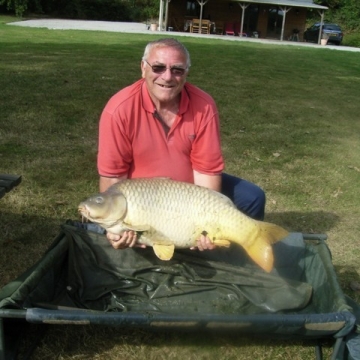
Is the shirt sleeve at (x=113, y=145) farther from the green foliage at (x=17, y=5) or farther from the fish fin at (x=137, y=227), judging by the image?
the green foliage at (x=17, y=5)

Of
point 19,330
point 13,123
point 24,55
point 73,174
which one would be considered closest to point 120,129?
point 19,330

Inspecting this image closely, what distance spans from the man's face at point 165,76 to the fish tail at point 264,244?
2.17 ft

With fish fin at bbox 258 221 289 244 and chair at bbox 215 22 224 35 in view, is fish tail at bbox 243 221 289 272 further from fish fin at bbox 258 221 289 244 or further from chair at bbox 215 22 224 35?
chair at bbox 215 22 224 35

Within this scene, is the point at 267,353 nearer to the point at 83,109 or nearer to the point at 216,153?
the point at 216,153

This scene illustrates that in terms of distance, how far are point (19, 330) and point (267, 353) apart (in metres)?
1.04

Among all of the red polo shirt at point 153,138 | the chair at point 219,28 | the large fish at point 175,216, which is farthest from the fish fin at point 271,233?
the chair at point 219,28

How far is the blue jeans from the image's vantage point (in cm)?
263

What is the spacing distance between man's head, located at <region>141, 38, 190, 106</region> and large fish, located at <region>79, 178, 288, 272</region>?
42cm

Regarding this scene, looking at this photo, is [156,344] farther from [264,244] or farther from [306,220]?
[306,220]

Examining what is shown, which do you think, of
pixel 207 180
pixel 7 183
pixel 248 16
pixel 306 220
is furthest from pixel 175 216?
pixel 248 16

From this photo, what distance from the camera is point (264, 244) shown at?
2.01 m

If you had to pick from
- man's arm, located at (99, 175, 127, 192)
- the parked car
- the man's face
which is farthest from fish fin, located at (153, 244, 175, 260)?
the parked car

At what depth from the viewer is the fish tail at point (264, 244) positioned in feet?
6.60

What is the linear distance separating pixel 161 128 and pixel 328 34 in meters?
26.1
